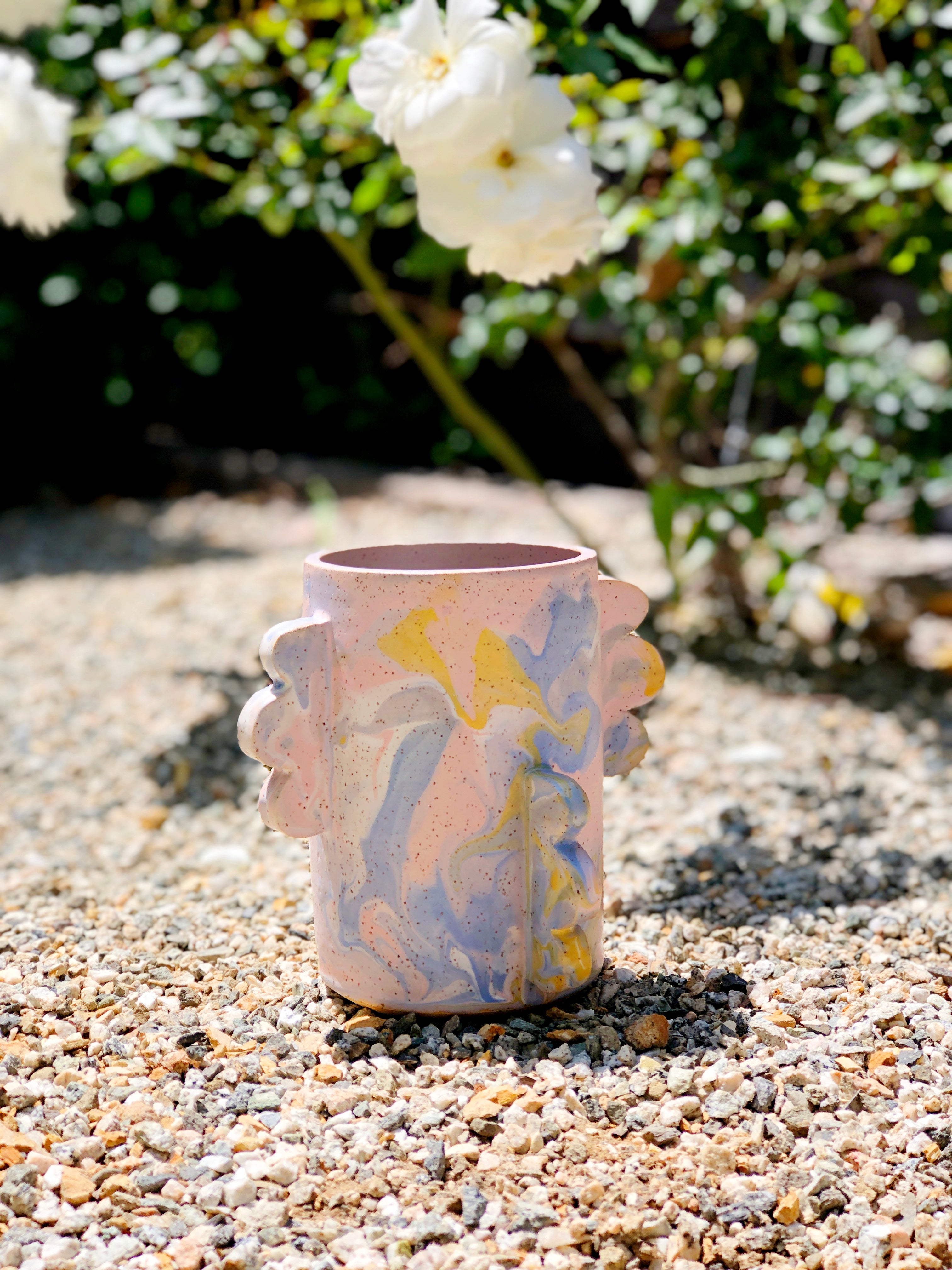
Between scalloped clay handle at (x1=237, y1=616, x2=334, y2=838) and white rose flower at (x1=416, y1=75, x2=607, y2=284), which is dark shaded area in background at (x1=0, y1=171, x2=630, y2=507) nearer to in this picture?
white rose flower at (x1=416, y1=75, x2=607, y2=284)

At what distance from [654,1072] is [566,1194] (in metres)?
0.19

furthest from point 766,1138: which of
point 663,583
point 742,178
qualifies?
point 663,583

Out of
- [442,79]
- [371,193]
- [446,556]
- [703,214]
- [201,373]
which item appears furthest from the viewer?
[201,373]

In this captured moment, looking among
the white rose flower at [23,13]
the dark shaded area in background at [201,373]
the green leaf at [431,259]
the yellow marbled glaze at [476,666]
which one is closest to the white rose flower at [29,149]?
the white rose flower at [23,13]

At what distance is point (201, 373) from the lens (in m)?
6.06

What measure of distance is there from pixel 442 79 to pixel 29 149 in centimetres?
59

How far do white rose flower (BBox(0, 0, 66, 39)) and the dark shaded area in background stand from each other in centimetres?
318

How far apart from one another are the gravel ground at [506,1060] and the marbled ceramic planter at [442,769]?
0.29ft

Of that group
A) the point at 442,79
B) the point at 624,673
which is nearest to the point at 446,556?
the point at 624,673

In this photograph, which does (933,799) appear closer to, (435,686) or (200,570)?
(435,686)

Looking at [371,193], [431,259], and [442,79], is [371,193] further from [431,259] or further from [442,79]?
[442,79]

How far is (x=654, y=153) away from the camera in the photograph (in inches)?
93.5

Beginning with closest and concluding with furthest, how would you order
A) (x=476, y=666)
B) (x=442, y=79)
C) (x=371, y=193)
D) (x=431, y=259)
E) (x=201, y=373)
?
(x=476, y=666), (x=442, y=79), (x=371, y=193), (x=431, y=259), (x=201, y=373)

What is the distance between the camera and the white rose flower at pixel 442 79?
4.44ft
